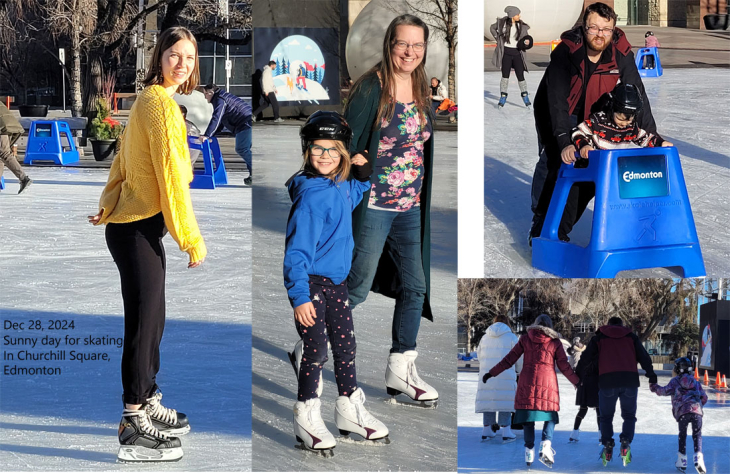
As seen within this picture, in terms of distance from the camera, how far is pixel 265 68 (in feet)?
12.8

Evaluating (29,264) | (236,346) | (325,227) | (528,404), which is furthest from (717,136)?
(29,264)

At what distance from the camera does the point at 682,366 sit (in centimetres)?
410

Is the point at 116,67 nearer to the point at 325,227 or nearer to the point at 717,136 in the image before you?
the point at 325,227

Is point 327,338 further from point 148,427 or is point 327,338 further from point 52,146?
point 52,146

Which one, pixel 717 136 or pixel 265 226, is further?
pixel 717 136

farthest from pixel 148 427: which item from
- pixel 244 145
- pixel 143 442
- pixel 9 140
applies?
pixel 9 140

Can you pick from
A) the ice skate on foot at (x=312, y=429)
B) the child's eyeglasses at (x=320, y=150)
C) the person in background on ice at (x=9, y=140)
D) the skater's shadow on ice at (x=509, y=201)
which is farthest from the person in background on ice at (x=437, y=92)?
the person in background on ice at (x=9, y=140)

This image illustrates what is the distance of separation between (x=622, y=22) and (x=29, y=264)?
3318 millimetres

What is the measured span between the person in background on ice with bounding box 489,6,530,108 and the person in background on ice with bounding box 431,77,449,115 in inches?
11.7

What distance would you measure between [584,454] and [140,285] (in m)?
1.95

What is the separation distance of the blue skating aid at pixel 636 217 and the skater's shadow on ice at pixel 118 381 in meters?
1.56

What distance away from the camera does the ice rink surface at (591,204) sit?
4.09 m

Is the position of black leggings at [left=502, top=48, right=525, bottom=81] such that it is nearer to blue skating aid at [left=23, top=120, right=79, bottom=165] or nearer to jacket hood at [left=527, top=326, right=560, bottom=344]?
jacket hood at [left=527, top=326, right=560, bottom=344]

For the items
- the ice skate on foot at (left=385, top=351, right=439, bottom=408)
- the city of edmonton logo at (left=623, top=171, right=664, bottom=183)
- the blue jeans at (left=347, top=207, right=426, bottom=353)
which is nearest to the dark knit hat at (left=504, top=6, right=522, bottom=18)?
the city of edmonton logo at (left=623, top=171, right=664, bottom=183)
